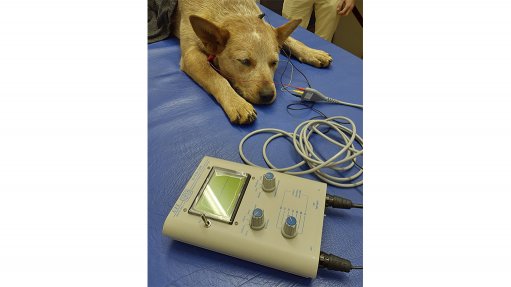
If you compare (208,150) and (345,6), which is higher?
(345,6)

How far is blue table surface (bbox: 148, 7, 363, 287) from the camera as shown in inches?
25.3

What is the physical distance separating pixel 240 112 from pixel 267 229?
524 mm

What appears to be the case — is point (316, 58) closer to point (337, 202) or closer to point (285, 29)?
point (285, 29)

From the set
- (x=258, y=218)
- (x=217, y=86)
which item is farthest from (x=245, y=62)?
(x=258, y=218)

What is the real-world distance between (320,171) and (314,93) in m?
0.41

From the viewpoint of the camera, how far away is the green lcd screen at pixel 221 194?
66cm

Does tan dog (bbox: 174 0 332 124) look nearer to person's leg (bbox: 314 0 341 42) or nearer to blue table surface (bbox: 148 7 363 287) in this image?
blue table surface (bbox: 148 7 363 287)

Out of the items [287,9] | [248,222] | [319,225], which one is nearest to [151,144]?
[248,222]

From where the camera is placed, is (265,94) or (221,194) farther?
(265,94)

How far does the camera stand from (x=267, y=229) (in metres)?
0.63

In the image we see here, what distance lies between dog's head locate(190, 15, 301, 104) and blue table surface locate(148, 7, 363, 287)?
0.30ft

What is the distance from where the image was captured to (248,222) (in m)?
0.65

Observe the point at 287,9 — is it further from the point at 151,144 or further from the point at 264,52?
the point at 151,144

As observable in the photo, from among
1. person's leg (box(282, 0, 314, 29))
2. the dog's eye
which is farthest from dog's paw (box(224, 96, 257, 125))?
person's leg (box(282, 0, 314, 29))
